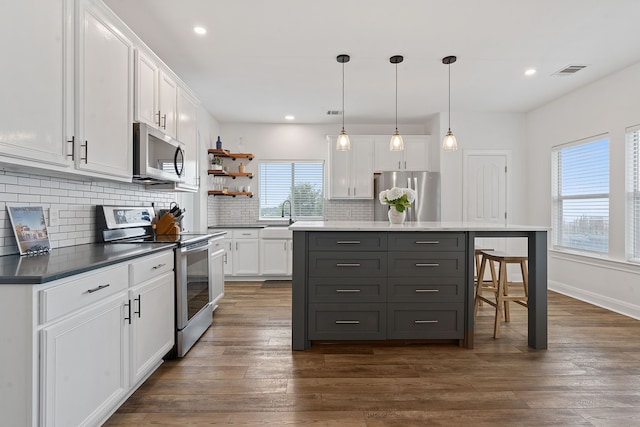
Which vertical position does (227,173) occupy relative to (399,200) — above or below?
above

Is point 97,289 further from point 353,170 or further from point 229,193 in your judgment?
point 353,170

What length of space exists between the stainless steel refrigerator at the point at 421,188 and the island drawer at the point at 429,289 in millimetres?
2520

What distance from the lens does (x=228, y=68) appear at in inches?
150

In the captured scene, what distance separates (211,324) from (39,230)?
5.68 ft

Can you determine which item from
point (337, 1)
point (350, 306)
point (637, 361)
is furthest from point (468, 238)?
point (337, 1)

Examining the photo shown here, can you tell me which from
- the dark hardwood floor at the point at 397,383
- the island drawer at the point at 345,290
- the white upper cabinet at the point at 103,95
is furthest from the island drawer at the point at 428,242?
the white upper cabinet at the point at 103,95

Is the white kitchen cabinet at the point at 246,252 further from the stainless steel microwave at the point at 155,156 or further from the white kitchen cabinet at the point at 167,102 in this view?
the white kitchen cabinet at the point at 167,102

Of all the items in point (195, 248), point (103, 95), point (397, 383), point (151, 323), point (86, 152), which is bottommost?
point (397, 383)

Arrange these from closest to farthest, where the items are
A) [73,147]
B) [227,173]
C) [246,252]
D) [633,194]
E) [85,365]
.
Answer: [85,365]
[73,147]
[633,194]
[246,252]
[227,173]

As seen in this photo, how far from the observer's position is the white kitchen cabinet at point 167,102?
3000 millimetres

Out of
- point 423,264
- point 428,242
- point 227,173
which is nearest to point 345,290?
point 423,264

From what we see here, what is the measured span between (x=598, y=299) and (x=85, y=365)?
5.01m

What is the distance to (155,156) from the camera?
283cm

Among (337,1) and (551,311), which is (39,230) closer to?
(337,1)
